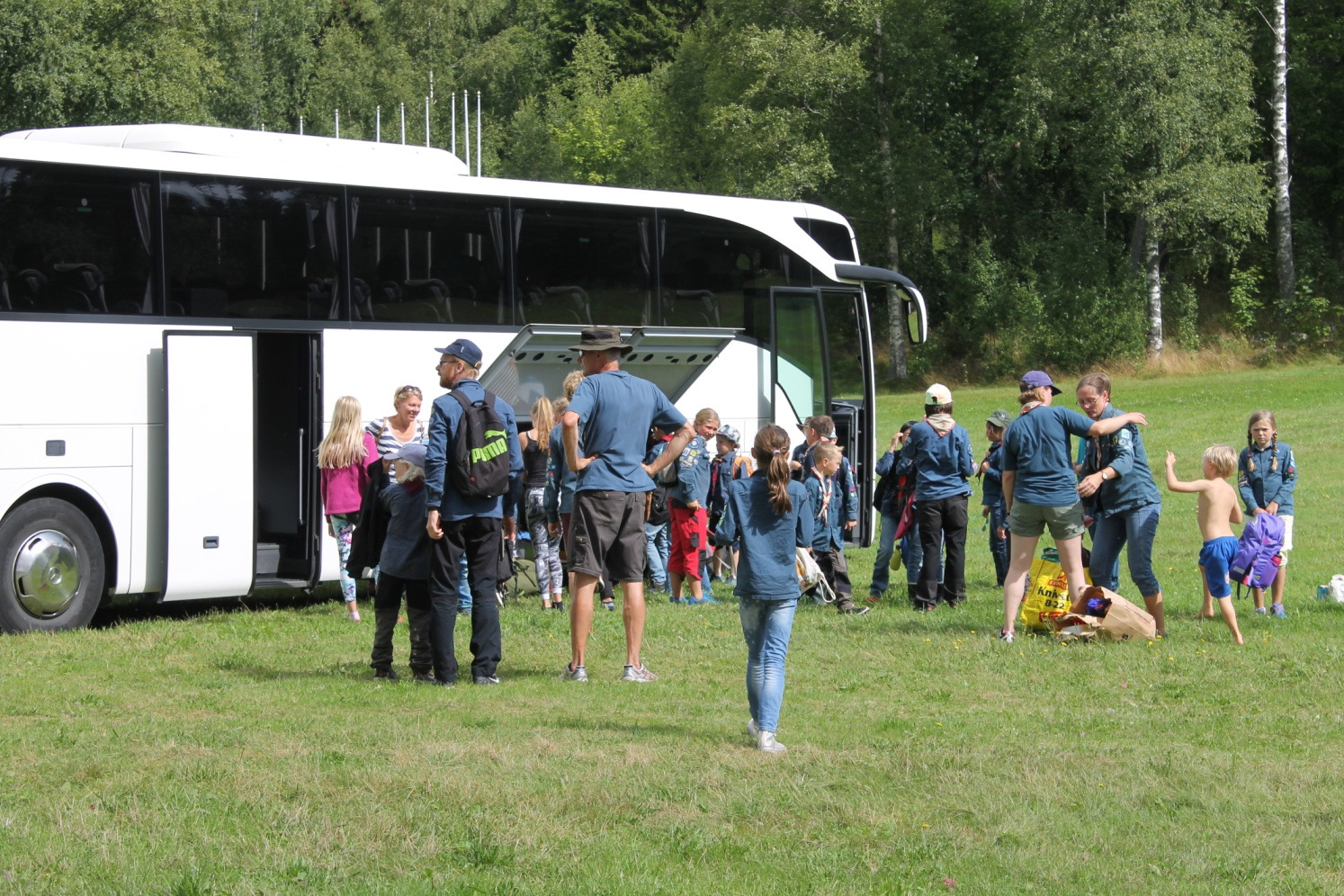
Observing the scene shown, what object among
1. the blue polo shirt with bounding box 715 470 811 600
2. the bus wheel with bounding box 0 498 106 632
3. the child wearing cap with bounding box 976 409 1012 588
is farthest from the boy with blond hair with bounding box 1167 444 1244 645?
the bus wheel with bounding box 0 498 106 632

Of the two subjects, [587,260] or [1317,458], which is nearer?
[587,260]

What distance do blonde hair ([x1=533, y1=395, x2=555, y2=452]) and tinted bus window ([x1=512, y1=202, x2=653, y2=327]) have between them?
2.22 m

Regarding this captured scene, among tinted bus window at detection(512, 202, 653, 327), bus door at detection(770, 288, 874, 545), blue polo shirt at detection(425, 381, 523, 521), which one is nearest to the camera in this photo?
blue polo shirt at detection(425, 381, 523, 521)

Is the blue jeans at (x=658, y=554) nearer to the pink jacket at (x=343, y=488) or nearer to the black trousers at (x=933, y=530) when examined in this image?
the black trousers at (x=933, y=530)

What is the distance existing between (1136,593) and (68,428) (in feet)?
31.1

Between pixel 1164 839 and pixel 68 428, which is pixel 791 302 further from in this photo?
pixel 1164 839

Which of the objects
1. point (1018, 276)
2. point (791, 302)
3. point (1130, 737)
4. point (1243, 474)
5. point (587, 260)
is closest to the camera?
point (1130, 737)

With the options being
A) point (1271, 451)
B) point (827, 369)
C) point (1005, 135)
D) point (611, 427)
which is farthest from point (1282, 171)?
point (611, 427)

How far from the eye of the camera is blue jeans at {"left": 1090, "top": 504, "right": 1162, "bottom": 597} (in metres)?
11.1

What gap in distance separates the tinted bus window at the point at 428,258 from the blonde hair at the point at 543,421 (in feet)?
6.29

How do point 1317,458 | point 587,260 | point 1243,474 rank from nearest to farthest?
point 1243,474, point 587,260, point 1317,458

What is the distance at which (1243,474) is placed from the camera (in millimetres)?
13062

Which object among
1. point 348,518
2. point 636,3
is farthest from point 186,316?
point 636,3

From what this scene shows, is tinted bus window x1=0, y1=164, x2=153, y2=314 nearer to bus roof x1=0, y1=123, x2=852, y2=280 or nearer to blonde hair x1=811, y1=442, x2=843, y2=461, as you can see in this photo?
bus roof x1=0, y1=123, x2=852, y2=280
